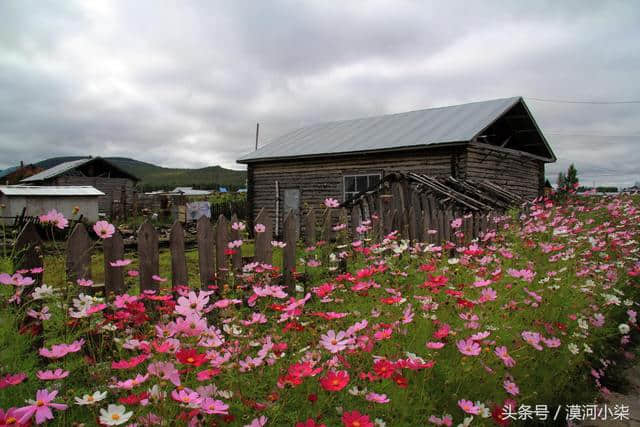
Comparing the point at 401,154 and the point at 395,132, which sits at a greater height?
the point at 395,132

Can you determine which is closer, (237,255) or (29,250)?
(29,250)

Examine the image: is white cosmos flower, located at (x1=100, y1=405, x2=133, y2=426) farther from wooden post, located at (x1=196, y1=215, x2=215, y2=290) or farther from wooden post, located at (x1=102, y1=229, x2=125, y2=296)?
wooden post, located at (x1=196, y1=215, x2=215, y2=290)

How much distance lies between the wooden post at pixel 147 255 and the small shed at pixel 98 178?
99.4 feet

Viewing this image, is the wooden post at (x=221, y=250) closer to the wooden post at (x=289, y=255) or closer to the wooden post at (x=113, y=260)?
the wooden post at (x=289, y=255)

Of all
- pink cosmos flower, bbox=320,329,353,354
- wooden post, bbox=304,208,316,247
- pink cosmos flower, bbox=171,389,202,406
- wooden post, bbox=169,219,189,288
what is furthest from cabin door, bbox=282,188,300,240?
pink cosmos flower, bbox=171,389,202,406

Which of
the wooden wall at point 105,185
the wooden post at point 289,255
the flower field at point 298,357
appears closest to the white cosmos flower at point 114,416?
the flower field at point 298,357

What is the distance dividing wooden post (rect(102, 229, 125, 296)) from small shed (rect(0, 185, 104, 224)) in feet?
56.3

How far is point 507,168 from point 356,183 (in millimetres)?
5097

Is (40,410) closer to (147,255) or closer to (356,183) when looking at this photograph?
(147,255)

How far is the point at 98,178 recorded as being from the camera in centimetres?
3312

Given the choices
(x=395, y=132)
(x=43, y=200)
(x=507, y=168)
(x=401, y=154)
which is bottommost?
(x=43, y=200)

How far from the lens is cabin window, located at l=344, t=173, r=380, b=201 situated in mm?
13546

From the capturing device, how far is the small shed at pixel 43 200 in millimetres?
18188

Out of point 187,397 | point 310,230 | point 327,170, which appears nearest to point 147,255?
point 310,230
